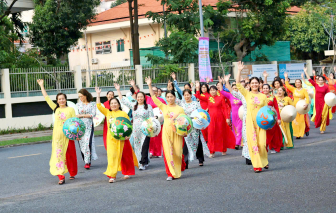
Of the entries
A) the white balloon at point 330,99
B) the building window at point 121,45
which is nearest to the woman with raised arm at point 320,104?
the white balloon at point 330,99

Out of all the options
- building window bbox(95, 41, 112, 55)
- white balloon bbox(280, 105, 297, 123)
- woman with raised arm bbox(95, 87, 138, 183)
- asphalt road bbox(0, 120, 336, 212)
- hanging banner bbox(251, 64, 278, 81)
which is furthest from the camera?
building window bbox(95, 41, 112, 55)

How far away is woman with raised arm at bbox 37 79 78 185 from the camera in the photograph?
29.6ft

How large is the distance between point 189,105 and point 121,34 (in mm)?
30125

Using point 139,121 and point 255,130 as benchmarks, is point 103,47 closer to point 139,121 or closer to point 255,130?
point 139,121

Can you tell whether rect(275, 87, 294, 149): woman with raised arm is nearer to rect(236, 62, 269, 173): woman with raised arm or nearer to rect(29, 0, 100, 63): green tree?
rect(236, 62, 269, 173): woman with raised arm

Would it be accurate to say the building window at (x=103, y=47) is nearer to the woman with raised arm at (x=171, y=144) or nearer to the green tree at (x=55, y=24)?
the green tree at (x=55, y=24)

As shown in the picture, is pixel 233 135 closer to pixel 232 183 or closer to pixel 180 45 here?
pixel 232 183

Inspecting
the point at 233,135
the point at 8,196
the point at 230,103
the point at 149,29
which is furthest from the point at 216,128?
A: the point at 149,29

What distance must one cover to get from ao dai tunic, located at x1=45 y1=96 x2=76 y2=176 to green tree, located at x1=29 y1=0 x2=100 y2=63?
21.0 metres

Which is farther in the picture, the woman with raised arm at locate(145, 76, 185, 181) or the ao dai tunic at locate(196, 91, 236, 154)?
the ao dai tunic at locate(196, 91, 236, 154)

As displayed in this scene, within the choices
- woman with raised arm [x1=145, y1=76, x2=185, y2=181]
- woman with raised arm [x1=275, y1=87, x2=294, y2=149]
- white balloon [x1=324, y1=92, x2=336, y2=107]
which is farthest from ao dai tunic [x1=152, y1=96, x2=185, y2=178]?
white balloon [x1=324, y1=92, x2=336, y2=107]

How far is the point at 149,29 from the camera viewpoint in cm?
3788

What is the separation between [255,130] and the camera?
29.9ft

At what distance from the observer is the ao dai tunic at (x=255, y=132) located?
29.5ft
